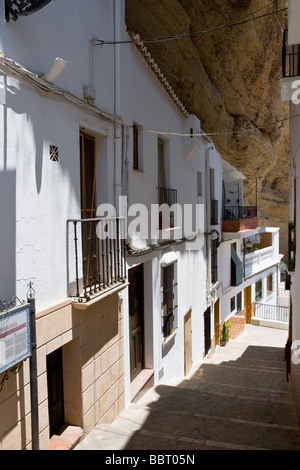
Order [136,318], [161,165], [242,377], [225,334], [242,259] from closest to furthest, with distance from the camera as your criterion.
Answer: [136,318]
[161,165]
[242,377]
[225,334]
[242,259]

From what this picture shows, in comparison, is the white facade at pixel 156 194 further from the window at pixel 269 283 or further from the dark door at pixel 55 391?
the window at pixel 269 283

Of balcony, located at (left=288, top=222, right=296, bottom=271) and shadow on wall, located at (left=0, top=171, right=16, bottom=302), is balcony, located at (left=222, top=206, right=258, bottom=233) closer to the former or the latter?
balcony, located at (left=288, top=222, right=296, bottom=271)

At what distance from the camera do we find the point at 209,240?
13.0 m

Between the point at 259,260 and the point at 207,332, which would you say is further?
the point at 259,260

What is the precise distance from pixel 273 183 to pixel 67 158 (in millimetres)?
22986

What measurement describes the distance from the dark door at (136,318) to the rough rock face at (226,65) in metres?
6.14

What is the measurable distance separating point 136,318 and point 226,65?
979 centimetres

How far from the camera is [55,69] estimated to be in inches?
161

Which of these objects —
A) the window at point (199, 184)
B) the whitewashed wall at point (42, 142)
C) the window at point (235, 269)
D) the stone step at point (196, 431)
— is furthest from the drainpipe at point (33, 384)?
the window at point (235, 269)

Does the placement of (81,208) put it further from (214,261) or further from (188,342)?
(214,261)

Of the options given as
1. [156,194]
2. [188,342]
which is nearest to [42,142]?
[156,194]

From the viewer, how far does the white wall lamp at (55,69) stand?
159 inches

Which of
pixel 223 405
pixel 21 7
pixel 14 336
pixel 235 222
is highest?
pixel 21 7

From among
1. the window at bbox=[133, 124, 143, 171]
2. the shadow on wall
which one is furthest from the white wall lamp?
the window at bbox=[133, 124, 143, 171]
